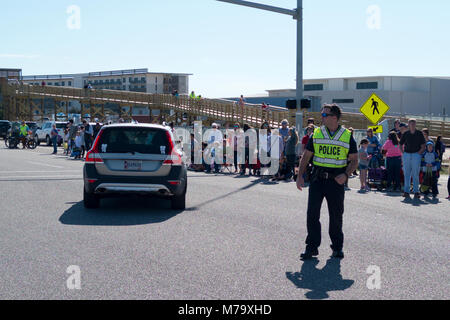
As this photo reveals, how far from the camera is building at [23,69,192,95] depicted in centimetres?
10525

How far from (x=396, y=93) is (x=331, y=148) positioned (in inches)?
2636

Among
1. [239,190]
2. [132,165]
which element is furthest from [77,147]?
[132,165]

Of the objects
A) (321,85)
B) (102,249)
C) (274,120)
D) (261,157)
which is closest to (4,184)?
(261,157)

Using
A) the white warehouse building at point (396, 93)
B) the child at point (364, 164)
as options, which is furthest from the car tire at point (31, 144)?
the white warehouse building at point (396, 93)

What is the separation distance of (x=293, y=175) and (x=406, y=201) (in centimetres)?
556

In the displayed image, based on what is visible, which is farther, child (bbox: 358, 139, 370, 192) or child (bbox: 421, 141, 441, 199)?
child (bbox: 358, 139, 370, 192)

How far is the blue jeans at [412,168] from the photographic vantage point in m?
14.3

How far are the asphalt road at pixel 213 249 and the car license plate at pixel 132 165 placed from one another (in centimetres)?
87

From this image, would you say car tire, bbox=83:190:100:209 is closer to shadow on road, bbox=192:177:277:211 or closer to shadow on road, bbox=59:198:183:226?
shadow on road, bbox=59:198:183:226

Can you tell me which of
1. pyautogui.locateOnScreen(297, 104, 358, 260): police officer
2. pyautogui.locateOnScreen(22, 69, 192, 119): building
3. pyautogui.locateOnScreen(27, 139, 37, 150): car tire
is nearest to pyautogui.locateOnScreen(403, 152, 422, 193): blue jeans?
pyautogui.locateOnScreen(297, 104, 358, 260): police officer

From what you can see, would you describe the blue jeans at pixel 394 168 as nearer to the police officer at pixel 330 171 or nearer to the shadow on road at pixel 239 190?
the shadow on road at pixel 239 190

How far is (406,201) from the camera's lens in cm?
1381

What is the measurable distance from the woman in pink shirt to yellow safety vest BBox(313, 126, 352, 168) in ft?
28.8

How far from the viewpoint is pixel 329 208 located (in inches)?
289
